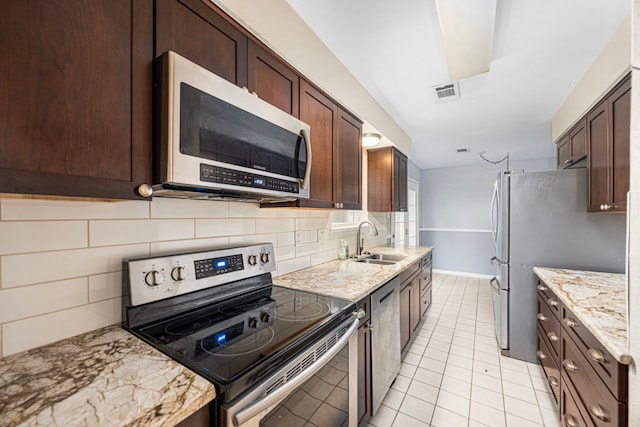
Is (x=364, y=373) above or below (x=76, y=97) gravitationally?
below

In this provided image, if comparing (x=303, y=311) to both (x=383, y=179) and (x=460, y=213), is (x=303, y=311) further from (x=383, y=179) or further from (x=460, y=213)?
(x=460, y=213)

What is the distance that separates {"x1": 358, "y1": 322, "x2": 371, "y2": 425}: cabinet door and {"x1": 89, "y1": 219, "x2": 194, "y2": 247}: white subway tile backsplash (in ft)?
3.56

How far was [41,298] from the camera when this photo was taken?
845mm

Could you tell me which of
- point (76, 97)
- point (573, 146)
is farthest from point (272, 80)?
point (573, 146)

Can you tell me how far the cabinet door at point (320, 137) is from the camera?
1.65 m

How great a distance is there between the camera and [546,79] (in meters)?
2.27

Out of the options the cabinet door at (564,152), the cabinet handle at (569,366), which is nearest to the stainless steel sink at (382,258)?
the cabinet handle at (569,366)

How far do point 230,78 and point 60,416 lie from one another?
3.88 feet

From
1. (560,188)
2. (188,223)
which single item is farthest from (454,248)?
(188,223)

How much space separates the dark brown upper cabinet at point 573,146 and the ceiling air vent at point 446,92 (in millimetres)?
1073

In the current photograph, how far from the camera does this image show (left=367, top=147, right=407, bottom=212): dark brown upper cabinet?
10.6ft

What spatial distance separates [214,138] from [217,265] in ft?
2.14

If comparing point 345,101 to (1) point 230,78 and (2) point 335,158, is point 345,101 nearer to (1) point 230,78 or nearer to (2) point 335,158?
(2) point 335,158

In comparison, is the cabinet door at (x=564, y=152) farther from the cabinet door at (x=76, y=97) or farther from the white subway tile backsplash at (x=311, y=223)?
the cabinet door at (x=76, y=97)
